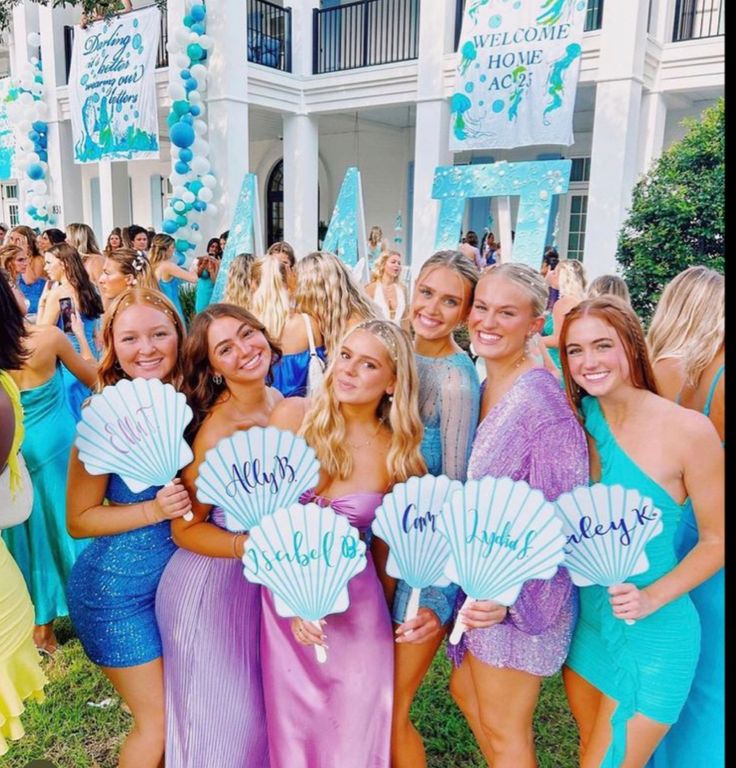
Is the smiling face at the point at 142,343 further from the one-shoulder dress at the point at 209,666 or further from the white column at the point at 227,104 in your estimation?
the white column at the point at 227,104

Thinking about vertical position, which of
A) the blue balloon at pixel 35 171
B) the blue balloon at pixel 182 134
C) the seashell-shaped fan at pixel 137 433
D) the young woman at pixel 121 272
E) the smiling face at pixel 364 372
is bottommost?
the seashell-shaped fan at pixel 137 433

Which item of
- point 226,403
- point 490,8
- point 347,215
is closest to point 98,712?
point 226,403

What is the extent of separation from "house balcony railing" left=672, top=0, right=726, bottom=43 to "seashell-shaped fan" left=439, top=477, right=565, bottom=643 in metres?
9.77

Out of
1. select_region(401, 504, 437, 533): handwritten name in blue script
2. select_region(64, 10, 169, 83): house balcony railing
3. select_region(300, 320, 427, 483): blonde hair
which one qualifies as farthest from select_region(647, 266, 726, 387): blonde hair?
select_region(64, 10, 169, 83): house balcony railing

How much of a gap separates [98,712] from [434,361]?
2074 mm

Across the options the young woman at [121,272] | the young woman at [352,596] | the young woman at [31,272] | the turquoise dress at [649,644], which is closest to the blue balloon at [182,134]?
the young woman at [31,272]

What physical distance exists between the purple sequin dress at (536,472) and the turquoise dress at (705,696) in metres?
0.37

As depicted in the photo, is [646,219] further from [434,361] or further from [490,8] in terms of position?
[434,361]

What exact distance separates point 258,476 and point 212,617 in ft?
1.45

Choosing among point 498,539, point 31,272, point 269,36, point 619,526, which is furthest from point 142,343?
point 269,36

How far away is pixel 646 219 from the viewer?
6754 millimetres

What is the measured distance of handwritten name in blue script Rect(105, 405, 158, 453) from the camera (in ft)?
5.43

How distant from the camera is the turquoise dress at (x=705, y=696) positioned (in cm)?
171

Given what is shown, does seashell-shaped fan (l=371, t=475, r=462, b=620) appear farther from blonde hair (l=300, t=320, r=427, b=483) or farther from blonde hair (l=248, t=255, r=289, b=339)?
blonde hair (l=248, t=255, r=289, b=339)
